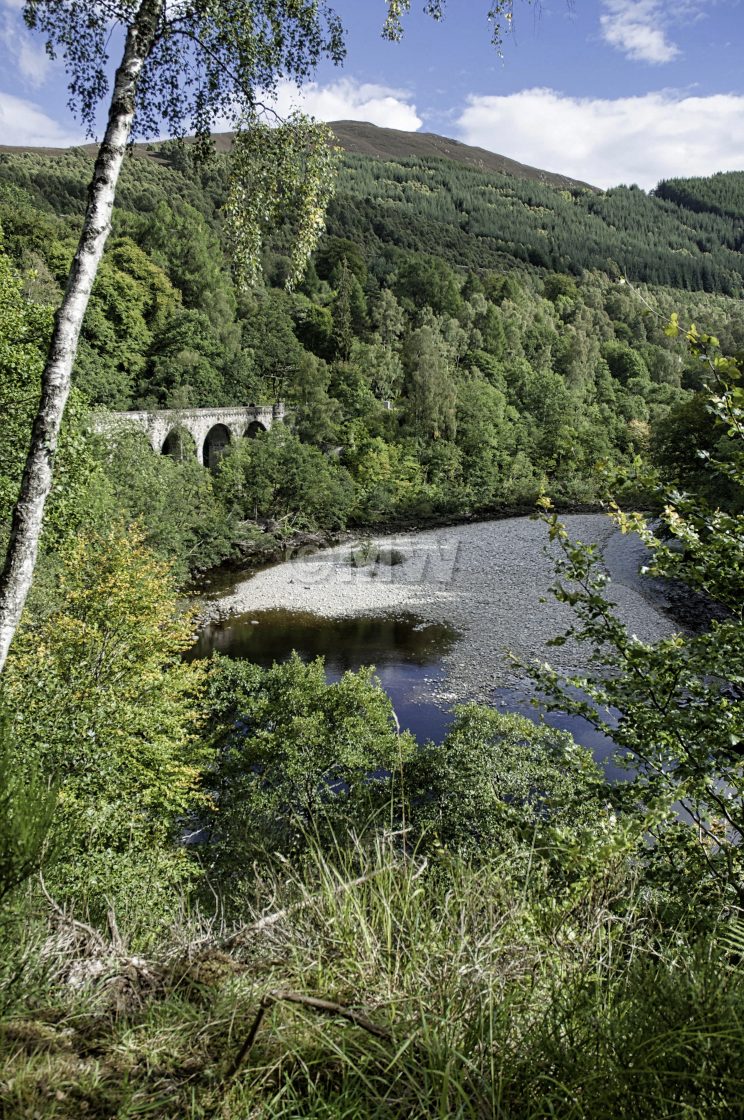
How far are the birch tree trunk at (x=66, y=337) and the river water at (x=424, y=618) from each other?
8.94 m

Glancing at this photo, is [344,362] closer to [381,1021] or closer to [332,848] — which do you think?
[332,848]

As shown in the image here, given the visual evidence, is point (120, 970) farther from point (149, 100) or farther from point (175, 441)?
point (175, 441)

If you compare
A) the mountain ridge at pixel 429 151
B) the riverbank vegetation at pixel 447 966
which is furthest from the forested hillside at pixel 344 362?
the mountain ridge at pixel 429 151

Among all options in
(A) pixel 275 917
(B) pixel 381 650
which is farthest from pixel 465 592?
(A) pixel 275 917

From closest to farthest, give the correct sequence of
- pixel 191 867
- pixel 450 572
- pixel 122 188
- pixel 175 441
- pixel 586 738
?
pixel 191 867, pixel 586 738, pixel 450 572, pixel 175 441, pixel 122 188

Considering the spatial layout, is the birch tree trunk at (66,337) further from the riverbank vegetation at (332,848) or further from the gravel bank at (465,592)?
the gravel bank at (465,592)

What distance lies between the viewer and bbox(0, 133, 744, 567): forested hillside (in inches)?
1155

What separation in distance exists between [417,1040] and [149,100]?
4.91 m

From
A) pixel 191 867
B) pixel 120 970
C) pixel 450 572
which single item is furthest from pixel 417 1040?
pixel 450 572

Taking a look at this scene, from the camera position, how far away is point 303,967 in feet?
5.61

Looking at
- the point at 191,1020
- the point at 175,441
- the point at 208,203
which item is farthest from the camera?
the point at 208,203

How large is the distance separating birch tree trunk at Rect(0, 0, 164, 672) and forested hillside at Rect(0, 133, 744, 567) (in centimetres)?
721

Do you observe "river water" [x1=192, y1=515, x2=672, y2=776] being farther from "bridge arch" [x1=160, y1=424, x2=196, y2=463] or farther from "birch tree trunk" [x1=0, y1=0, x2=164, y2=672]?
"birch tree trunk" [x1=0, y1=0, x2=164, y2=672]

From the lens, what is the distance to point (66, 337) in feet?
11.1
